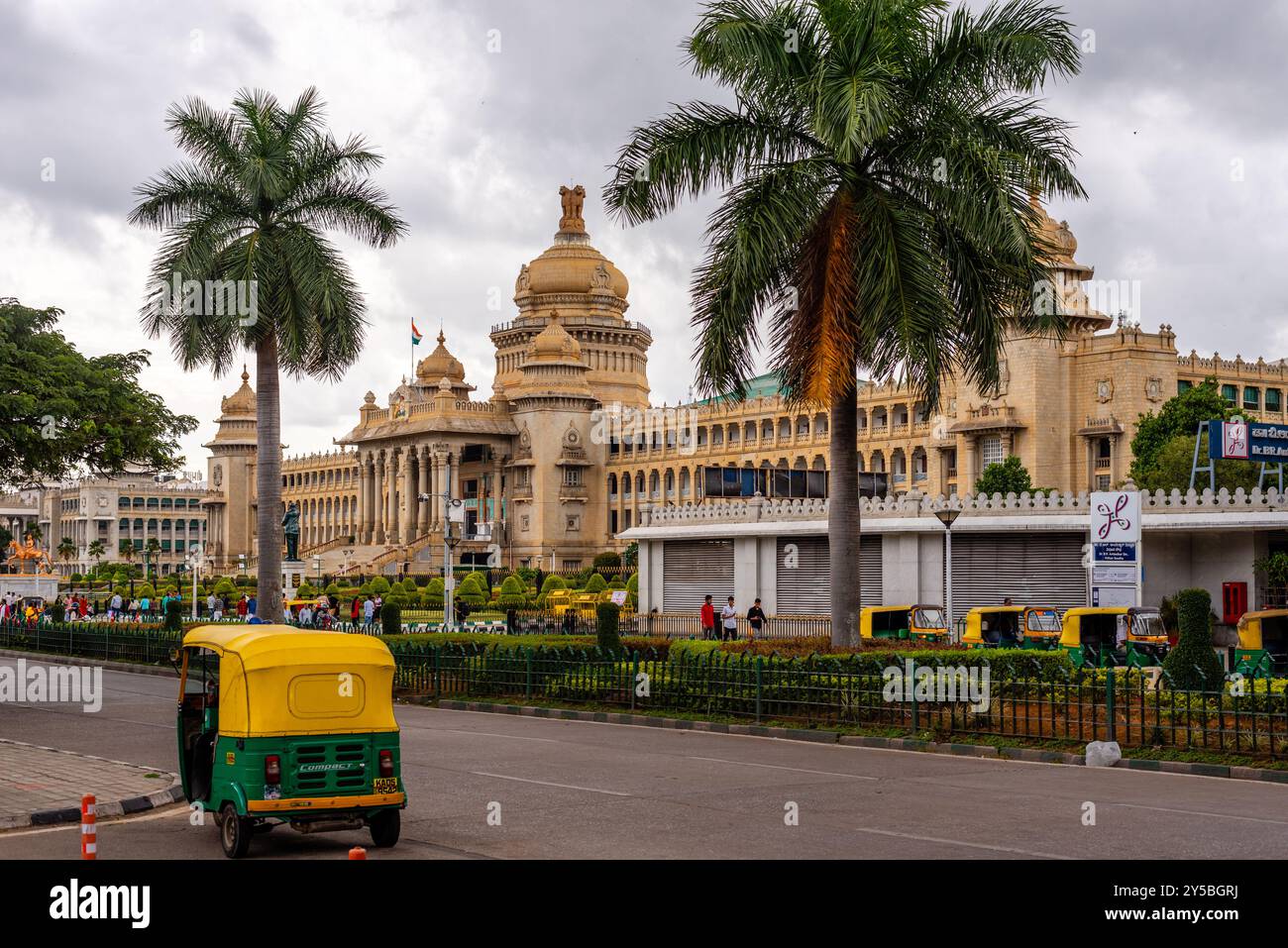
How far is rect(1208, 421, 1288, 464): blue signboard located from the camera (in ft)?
119

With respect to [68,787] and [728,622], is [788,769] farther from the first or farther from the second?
[728,622]

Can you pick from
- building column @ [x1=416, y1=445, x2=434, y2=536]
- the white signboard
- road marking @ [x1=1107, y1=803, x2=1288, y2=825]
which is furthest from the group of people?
building column @ [x1=416, y1=445, x2=434, y2=536]

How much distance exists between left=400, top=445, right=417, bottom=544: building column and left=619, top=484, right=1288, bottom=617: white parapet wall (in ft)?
207

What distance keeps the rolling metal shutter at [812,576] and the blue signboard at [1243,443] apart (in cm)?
965

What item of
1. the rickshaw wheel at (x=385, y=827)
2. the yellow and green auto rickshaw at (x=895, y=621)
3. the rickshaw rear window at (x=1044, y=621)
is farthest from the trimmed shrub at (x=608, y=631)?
the rickshaw wheel at (x=385, y=827)

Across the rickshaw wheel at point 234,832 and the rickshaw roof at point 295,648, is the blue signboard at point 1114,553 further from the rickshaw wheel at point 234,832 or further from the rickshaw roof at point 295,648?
the rickshaw wheel at point 234,832

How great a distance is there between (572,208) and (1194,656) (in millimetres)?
100022

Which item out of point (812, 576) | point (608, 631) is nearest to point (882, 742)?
point (608, 631)

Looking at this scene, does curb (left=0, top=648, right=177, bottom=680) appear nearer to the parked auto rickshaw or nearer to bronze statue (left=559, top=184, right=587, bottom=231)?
the parked auto rickshaw

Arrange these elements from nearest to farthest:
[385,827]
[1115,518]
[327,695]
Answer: [327,695]
[385,827]
[1115,518]

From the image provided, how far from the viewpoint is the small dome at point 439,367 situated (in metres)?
116

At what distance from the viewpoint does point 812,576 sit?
42938mm

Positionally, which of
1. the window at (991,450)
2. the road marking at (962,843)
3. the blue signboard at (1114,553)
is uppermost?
the window at (991,450)

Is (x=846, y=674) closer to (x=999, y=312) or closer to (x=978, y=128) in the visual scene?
(x=999, y=312)
